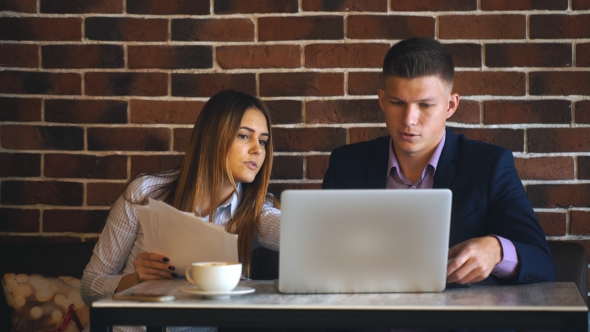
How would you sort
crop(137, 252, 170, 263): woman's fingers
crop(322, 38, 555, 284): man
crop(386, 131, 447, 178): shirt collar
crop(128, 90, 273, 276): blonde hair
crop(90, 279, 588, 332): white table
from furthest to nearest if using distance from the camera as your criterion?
crop(128, 90, 273, 276): blonde hair
crop(386, 131, 447, 178): shirt collar
crop(322, 38, 555, 284): man
crop(137, 252, 170, 263): woman's fingers
crop(90, 279, 588, 332): white table

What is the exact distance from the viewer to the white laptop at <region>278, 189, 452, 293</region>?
3.90ft

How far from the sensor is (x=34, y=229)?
2303 mm

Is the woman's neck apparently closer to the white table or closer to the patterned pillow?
the patterned pillow

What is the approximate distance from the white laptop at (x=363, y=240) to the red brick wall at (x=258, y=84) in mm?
1001

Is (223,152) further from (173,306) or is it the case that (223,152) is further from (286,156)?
(173,306)

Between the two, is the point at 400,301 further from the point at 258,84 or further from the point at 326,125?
the point at 258,84

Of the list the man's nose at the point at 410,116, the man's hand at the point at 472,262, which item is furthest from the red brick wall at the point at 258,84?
the man's hand at the point at 472,262

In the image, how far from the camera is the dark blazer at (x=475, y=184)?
1615mm

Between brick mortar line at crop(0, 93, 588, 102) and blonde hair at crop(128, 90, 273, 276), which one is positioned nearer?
blonde hair at crop(128, 90, 273, 276)

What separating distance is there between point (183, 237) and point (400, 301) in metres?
0.52

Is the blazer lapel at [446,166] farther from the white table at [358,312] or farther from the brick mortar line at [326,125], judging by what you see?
the white table at [358,312]

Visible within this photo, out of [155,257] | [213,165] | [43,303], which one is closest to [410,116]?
[213,165]

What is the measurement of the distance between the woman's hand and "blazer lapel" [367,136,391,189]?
0.68 meters

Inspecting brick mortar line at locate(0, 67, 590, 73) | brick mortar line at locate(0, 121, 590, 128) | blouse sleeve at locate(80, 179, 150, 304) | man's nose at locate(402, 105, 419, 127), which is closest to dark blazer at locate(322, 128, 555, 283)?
man's nose at locate(402, 105, 419, 127)
